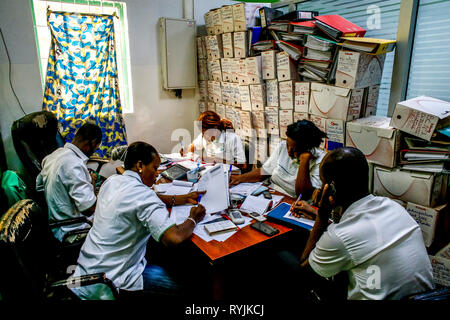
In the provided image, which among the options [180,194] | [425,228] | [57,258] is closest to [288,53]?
[180,194]

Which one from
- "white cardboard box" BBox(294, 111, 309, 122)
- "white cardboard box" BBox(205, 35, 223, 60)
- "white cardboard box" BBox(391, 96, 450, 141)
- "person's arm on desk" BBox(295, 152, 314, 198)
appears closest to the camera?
"white cardboard box" BBox(391, 96, 450, 141)

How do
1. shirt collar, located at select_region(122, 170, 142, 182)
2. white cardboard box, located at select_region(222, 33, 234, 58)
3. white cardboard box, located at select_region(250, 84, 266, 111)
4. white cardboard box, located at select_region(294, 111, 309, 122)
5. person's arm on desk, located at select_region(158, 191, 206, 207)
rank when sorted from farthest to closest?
1. white cardboard box, located at select_region(222, 33, 234, 58)
2. white cardboard box, located at select_region(250, 84, 266, 111)
3. white cardboard box, located at select_region(294, 111, 309, 122)
4. person's arm on desk, located at select_region(158, 191, 206, 207)
5. shirt collar, located at select_region(122, 170, 142, 182)

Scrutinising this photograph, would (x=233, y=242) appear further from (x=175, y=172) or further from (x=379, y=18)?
(x=379, y=18)

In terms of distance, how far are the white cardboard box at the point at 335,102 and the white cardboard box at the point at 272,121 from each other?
1.57ft

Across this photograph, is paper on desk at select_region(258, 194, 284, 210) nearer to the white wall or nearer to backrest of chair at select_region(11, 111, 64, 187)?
backrest of chair at select_region(11, 111, 64, 187)

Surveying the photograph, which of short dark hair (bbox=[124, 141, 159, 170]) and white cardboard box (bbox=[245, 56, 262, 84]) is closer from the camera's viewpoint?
short dark hair (bbox=[124, 141, 159, 170])

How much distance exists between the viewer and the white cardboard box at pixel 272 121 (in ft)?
9.81

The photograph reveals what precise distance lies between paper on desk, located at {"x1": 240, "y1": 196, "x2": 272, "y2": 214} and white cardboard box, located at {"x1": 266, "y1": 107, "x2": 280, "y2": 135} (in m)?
1.13

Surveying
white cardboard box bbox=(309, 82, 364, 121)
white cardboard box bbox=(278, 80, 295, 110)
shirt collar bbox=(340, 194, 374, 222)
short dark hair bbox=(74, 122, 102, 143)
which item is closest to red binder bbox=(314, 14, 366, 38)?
white cardboard box bbox=(309, 82, 364, 121)

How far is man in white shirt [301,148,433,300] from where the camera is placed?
116cm

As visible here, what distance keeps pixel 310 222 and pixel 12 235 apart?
4.79 feet

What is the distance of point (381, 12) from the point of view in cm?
240

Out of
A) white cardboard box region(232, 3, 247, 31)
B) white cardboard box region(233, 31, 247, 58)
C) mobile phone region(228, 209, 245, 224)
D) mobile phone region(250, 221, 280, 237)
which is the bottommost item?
mobile phone region(250, 221, 280, 237)

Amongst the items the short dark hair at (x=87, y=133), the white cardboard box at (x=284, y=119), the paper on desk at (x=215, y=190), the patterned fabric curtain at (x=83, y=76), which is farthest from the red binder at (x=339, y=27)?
the patterned fabric curtain at (x=83, y=76)
